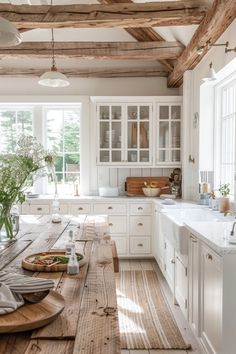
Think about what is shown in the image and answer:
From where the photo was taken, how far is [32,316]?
1.09 metres

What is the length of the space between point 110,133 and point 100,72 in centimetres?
100

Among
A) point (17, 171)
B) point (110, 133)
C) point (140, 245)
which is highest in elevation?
point (110, 133)

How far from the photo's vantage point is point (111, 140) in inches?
205

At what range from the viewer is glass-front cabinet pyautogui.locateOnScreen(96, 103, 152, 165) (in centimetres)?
519

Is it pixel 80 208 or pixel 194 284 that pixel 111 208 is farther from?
pixel 194 284

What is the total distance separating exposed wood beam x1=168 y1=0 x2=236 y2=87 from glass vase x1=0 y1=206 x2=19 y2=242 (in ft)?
7.37

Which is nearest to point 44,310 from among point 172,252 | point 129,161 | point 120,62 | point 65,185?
point 172,252

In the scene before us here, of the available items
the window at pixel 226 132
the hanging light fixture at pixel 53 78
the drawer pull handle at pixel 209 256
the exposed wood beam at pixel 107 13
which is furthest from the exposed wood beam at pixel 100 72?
the drawer pull handle at pixel 209 256

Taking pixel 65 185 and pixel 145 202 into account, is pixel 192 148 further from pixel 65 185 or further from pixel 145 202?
pixel 65 185

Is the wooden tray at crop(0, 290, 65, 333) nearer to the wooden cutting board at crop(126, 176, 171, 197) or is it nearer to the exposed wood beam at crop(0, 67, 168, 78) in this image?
the wooden cutting board at crop(126, 176, 171, 197)

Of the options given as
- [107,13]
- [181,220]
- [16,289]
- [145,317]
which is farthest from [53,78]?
[16,289]

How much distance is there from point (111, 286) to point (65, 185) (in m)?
4.21

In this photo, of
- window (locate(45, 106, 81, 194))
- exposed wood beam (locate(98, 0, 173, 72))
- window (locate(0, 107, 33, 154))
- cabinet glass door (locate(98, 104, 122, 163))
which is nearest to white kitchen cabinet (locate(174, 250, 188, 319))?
cabinet glass door (locate(98, 104, 122, 163))

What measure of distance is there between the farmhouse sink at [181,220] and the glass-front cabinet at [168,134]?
1497 mm
